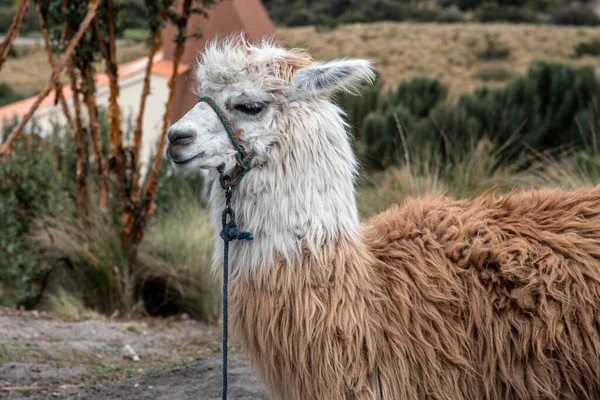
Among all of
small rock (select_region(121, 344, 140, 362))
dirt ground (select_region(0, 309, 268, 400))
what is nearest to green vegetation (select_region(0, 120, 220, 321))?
dirt ground (select_region(0, 309, 268, 400))

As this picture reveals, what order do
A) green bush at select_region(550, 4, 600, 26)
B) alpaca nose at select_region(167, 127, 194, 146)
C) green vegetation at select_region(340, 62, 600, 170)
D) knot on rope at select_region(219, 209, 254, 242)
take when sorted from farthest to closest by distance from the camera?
green bush at select_region(550, 4, 600, 26), green vegetation at select_region(340, 62, 600, 170), knot on rope at select_region(219, 209, 254, 242), alpaca nose at select_region(167, 127, 194, 146)

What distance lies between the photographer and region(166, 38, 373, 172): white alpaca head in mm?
3338

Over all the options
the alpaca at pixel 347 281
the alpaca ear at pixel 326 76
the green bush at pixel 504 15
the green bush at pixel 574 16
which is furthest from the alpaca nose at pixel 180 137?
the green bush at pixel 574 16

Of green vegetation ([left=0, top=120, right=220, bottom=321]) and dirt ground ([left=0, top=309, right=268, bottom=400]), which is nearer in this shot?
dirt ground ([left=0, top=309, right=268, bottom=400])

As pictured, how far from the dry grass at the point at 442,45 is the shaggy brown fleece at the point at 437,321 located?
1151 inches

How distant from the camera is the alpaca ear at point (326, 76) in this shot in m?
3.40

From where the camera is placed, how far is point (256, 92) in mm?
3395

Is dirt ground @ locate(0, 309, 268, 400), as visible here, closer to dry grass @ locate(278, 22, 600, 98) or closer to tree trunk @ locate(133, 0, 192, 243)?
tree trunk @ locate(133, 0, 192, 243)

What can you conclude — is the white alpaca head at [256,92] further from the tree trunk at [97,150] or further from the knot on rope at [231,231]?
the tree trunk at [97,150]

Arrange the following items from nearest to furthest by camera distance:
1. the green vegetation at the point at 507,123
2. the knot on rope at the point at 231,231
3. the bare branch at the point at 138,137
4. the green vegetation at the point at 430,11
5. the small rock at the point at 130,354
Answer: the knot on rope at the point at 231,231 → the small rock at the point at 130,354 → the bare branch at the point at 138,137 → the green vegetation at the point at 507,123 → the green vegetation at the point at 430,11

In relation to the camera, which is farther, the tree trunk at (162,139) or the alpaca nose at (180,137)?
the tree trunk at (162,139)

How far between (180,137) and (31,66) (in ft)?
128

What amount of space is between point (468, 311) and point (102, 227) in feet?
14.8

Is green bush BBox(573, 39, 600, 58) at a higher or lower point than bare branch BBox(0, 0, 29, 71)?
higher
